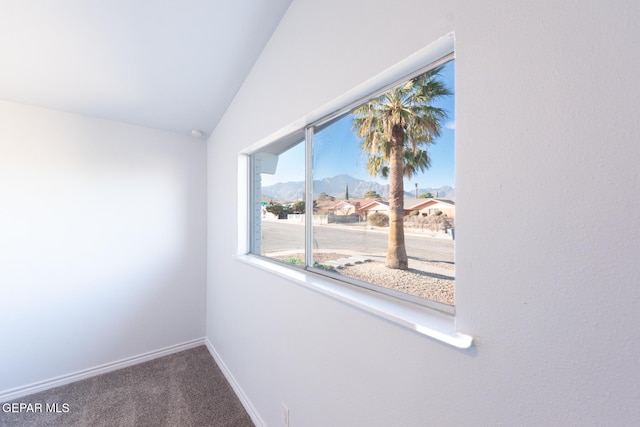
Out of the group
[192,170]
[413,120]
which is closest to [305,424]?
[413,120]

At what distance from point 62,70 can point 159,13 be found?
875mm

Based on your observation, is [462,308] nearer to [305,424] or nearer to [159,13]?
[305,424]

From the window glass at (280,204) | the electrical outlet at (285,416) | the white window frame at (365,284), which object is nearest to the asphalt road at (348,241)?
the window glass at (280,204)

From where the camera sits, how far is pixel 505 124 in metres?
0.60

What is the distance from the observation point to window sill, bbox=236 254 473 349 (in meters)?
0.69

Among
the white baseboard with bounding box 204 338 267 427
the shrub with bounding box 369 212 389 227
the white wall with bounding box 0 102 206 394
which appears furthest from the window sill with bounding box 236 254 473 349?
the white wall with bounding box 0 102 206 394

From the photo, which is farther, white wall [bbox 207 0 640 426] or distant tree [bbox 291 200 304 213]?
distant tree [bbox 291 200 304 213]

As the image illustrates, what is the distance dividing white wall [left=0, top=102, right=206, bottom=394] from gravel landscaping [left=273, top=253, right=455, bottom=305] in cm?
214

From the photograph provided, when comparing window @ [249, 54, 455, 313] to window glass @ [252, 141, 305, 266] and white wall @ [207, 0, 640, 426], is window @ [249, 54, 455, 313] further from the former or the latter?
white wall @ [207, 0, 640, 426]

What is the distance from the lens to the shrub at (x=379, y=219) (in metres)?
1.07

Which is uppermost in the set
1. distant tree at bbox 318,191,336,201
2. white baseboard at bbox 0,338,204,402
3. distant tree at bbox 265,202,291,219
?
distant tree at bbox 318,191,336,201

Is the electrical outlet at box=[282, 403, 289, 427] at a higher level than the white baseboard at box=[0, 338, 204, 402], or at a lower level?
higher

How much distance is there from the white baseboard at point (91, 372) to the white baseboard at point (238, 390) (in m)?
0.29

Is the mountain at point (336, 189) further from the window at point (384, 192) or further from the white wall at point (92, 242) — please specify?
the white wall at point (92, 242)
